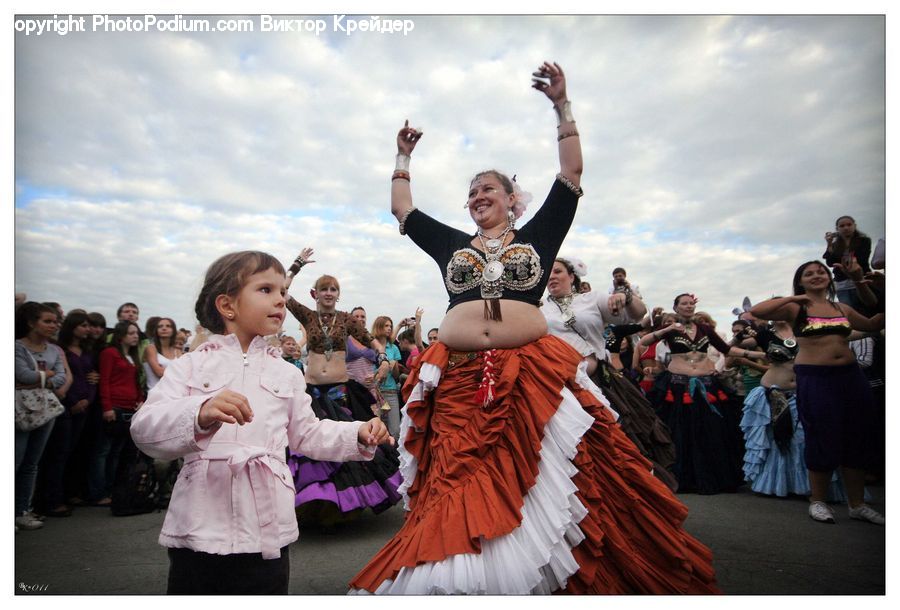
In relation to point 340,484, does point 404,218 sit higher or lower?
higher

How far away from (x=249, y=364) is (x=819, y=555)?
3.51 m

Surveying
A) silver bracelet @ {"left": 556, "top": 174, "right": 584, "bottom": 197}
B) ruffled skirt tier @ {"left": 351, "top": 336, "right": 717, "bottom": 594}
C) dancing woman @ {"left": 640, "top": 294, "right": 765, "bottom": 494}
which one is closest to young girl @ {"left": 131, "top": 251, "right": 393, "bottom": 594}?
ruffled skirt tier @ {"left": 351, "top": 336, "right": 717, "bottom": 594}

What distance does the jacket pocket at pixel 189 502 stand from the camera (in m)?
1.75

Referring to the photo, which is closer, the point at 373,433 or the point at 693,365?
the point at 373,433

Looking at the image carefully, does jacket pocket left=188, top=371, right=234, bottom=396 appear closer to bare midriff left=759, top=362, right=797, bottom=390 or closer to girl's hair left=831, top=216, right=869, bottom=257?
girl's hair left=831, top=216, right=869, bottom=257

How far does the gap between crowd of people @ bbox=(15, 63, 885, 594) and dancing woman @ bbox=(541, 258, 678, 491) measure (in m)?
0.02

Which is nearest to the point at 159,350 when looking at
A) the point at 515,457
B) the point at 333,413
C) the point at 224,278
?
the point at 333,413

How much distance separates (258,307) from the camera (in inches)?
77.5

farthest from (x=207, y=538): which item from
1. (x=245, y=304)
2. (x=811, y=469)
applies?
(x=811, y=469)

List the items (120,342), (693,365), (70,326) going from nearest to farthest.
→ (70,326) → (120,342) → (693,365)

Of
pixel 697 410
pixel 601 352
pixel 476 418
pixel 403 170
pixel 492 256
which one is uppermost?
pixel 403 170

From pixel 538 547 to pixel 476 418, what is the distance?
57cm

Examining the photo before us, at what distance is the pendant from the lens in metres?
2.67

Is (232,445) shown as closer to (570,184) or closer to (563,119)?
(570,184)
